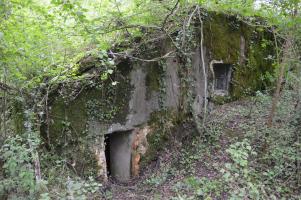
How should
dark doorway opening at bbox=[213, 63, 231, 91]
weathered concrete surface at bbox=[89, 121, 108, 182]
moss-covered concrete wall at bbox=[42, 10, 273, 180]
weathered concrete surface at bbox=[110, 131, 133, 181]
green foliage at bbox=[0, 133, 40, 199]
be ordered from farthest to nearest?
dark doorway opening at bbox=[213, 63, 231, 91]
weathered concrete surface at bbox=[110, 131, 133, 181]
weathered concrete surface at bbox=[89, 121, 108, 182]
moss-covered concrete wall at bbox=[42, 10, 273, 180]
green foliage at bbox=[0, 133, 40, 199]

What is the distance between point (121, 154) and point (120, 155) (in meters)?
0.05

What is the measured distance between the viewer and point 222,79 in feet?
30.2

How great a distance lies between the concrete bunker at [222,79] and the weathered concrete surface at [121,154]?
408 centimetres

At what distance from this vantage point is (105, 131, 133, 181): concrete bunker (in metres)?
6.27

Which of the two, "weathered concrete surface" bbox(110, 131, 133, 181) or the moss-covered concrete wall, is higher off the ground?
the moss-covered concrete wall

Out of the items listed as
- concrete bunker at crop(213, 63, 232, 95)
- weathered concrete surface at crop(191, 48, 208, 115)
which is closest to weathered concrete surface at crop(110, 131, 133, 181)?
weathered concrete surface at crop(191, 48, 208, 115)

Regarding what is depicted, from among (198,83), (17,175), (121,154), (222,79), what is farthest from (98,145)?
(222,79)

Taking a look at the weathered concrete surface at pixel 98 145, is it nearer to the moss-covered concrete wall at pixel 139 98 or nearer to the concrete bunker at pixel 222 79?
the moss-covered concrete wall at pixel 139 98

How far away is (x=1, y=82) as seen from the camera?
14.5ft

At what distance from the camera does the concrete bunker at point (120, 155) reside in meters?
6.27

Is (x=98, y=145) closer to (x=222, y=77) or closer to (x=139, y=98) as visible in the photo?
(x=139, y=98)

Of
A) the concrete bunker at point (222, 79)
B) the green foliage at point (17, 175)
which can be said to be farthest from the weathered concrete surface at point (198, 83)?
the green foliage at point (17, 175)

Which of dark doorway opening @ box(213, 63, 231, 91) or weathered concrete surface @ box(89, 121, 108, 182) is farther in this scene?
dark doorway opening @ box(213, 63, 231, 91)

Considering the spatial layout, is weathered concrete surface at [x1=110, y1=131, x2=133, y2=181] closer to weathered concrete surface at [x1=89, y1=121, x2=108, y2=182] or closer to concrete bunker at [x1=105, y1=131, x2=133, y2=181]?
concrete bunker at [x1=105, y1=131, x2=133, y2=181]
